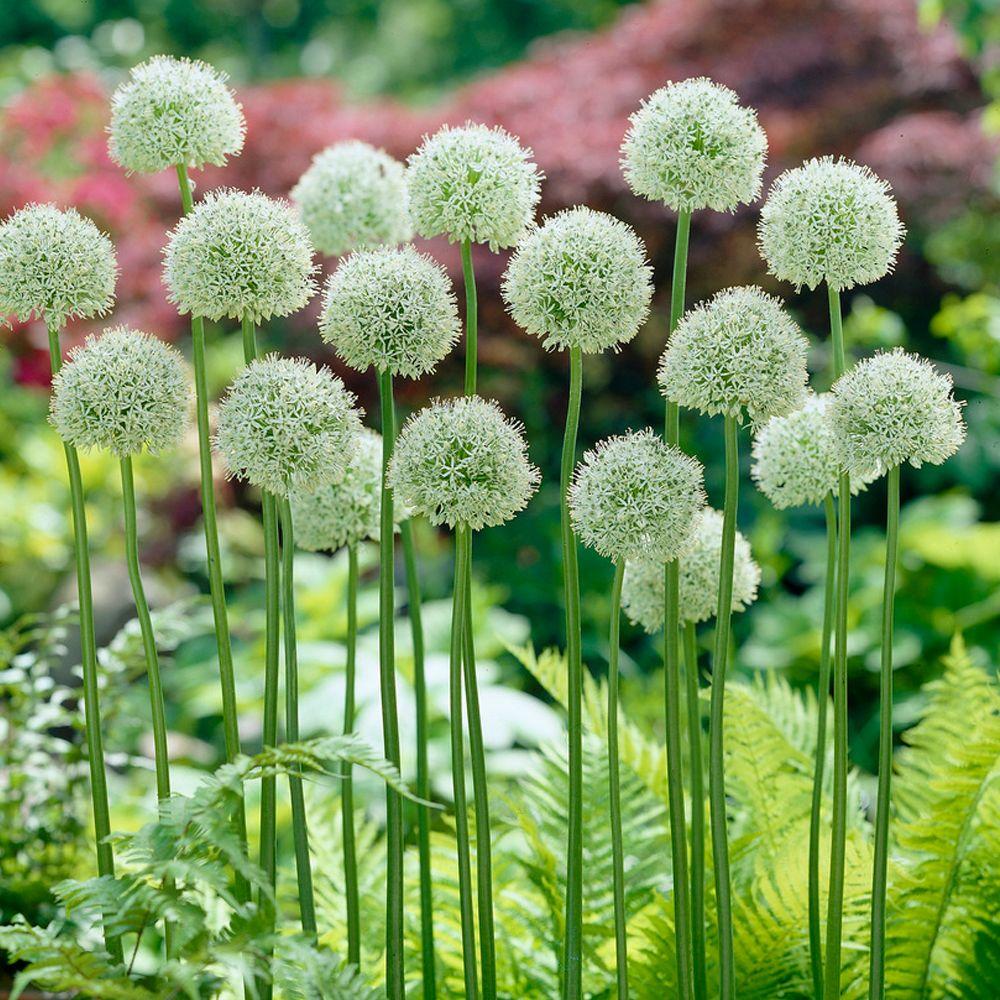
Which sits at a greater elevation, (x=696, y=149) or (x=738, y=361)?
(x=696, y=149)

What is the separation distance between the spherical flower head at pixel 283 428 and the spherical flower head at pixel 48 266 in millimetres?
288

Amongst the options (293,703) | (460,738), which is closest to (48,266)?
(293,703)

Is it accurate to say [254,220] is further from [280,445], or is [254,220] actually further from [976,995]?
[976,995]

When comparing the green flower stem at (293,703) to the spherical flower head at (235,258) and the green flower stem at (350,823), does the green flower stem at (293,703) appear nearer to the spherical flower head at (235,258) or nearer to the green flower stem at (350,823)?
the green flower stem at (350,823)

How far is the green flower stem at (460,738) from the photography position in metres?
1.67

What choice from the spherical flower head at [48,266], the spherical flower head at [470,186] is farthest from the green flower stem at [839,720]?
the spherical flower head at [48,266]

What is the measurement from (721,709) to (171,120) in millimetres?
1127

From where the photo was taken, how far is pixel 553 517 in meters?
5.75

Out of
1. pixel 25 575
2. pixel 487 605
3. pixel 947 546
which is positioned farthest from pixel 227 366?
pixel 947 546

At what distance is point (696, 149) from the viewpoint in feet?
5.58

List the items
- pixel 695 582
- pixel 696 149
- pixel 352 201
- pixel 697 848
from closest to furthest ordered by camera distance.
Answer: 1. pixel 696 149
2. pixel 697 848
3. pixel 695 582
4. pixel 352 201

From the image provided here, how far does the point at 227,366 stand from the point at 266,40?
14481 mm

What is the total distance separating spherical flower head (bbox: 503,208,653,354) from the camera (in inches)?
64.7

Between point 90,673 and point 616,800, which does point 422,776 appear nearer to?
point 616,800
